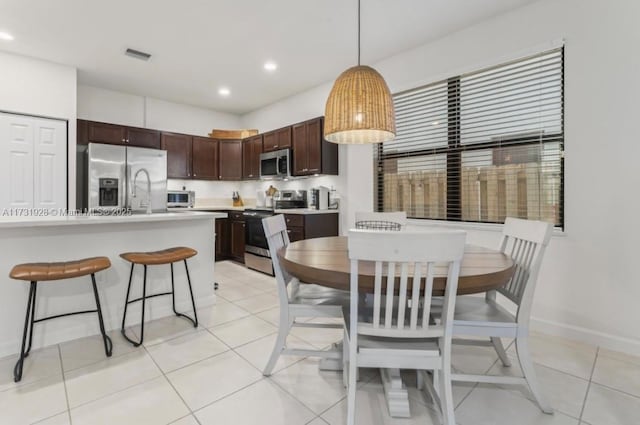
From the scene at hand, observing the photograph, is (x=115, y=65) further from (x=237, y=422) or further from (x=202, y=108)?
(x=237, y=422)

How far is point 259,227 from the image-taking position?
4.55 metres

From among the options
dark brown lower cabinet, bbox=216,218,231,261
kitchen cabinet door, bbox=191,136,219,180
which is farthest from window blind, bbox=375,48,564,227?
kitchen cabinet door, bbox=191,136,219,180

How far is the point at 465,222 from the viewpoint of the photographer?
3068 millimetres

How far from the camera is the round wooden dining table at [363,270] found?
134 cm

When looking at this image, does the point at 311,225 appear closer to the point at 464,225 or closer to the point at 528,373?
the point at 464,225

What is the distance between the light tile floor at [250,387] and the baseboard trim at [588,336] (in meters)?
0.07

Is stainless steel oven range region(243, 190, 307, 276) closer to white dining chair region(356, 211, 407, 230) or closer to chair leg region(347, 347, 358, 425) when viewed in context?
white dining chair region(356, 211, 407, 230)

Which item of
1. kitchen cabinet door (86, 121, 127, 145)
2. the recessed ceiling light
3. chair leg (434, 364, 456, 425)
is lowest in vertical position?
chair leg (434, 364, 456, 425)

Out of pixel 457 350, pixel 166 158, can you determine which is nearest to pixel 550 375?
pixel 457 350

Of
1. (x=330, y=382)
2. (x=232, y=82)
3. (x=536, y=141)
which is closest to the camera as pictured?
(x=330, y=382)

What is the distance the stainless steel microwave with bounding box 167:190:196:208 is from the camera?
504 centimetres

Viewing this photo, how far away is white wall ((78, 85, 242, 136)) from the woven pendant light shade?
4.33 metres

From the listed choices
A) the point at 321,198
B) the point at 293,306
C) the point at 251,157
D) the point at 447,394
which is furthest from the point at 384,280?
the point at 251,157

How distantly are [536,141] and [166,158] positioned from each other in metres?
4.78
